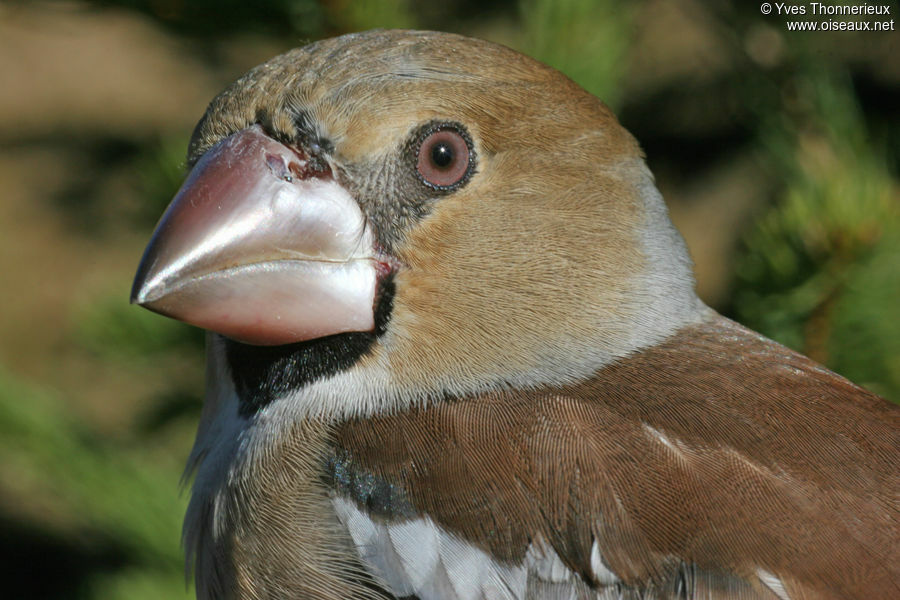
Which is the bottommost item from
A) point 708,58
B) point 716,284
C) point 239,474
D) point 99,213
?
point 716,284

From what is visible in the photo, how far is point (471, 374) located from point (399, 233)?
0.72 ft

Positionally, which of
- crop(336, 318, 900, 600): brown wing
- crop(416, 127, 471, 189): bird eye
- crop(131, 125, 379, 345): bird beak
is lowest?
crop(336, 318, 900, 600): brown wing

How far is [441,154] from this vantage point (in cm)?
124

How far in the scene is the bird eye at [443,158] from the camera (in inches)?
48.4

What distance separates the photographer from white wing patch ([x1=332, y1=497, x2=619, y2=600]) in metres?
1.04

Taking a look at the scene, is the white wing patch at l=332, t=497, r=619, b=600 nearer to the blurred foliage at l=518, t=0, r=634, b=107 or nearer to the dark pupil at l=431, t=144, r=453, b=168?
the dark pupil at l=431, t=144, r=453, b=168

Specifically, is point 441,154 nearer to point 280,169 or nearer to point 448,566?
point 280,169

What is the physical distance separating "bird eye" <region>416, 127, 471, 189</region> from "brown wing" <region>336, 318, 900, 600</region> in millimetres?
303

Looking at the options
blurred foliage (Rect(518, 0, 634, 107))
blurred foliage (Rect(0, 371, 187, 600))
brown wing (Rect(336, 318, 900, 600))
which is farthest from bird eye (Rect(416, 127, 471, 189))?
blurred foliage (Rect(0, 371, 187, 600))

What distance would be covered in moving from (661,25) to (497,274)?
163 centimetres

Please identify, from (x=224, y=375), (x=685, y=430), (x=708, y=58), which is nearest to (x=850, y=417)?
(x=685, y=430)

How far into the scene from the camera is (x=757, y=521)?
3.37 feet

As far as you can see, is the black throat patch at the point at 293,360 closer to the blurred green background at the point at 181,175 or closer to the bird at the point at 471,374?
the bird at the point at 471,374

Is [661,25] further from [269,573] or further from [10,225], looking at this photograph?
[10,225]
